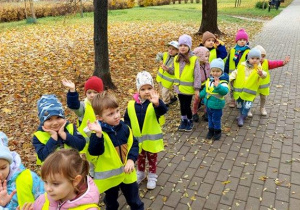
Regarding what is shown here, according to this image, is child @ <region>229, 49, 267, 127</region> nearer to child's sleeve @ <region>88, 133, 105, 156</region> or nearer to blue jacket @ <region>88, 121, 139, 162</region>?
blue jacket @ <region>88, 121, 139, 162</region>

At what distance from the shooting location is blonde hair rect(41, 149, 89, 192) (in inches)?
83.2

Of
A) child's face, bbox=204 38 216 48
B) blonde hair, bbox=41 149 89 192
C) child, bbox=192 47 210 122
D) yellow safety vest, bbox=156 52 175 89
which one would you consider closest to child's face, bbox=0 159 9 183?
blonde hair, bbox=41 149 89 192

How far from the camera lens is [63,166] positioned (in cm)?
213

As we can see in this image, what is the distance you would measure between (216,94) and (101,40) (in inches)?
151

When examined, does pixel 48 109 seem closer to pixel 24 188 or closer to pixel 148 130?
pixel 24 188

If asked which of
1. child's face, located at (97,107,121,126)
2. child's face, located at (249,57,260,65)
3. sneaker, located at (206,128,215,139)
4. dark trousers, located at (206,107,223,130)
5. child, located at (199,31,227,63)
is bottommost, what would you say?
sneaker, located at (206,128,215,139)

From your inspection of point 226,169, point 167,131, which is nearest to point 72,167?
point 226,169

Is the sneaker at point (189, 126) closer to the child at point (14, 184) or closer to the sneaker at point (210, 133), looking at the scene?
the sneaker at point (210, 133)

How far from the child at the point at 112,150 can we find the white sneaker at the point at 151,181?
912 mm

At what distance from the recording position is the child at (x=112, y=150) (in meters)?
3.01

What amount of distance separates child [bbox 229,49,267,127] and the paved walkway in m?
0.56

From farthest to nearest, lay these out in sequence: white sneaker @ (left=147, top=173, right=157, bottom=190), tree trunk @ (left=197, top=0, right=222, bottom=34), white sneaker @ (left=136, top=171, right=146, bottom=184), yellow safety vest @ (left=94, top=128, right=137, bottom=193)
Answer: tree trunk @ (left=197, top=0, right=222, bottom=34), white sneaker @ (left=136, top=171, right=146, bottom=184), white sneaker @ (left=147, top=173, right=157, bottom=190), yellow safety vest @ (left=94, top=128, right=137, bottom=193)

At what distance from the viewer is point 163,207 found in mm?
3850

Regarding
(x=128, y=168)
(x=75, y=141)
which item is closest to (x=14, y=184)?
(x=75, y=141)
